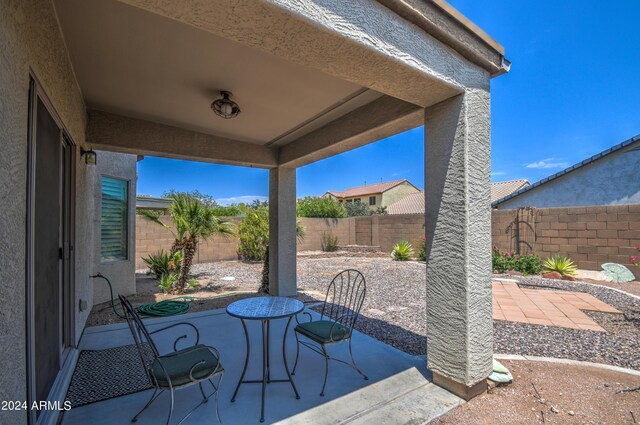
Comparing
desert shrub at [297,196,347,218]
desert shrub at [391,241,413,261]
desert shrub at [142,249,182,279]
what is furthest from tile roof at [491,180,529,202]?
desert shrub at [142,249,182,279]

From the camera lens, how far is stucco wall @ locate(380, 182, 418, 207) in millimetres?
35781

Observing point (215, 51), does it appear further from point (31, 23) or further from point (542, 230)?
point (542, 230)

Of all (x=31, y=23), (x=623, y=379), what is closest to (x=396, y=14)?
(x=31, y=23)

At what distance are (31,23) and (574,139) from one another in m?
35.3

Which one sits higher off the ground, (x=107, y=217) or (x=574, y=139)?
(x=574, y=139)

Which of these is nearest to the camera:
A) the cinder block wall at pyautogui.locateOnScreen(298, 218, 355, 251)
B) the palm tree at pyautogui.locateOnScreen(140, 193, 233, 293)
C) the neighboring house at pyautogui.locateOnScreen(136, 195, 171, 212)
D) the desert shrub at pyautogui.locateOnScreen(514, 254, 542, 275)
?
the palm tree at pyautogui.locateOnScreen(140, 193, 233, 293)

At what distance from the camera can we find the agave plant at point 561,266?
27.9 feet

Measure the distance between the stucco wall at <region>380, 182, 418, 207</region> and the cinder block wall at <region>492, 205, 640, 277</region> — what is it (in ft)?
82.3

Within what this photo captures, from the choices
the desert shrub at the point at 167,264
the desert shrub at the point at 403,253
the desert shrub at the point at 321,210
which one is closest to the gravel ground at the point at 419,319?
the desert shrub at the point at 167,264

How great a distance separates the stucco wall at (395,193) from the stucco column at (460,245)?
33.1 m

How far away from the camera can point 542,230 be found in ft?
31.7

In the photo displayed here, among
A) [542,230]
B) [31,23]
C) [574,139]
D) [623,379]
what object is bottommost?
[623,379]

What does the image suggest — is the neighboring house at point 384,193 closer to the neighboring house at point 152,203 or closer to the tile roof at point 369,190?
the tile roof at point 369,190

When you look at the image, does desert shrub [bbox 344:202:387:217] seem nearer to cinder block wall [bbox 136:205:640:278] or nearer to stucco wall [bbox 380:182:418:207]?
stucco wall [bbox 380:182:418:207]
